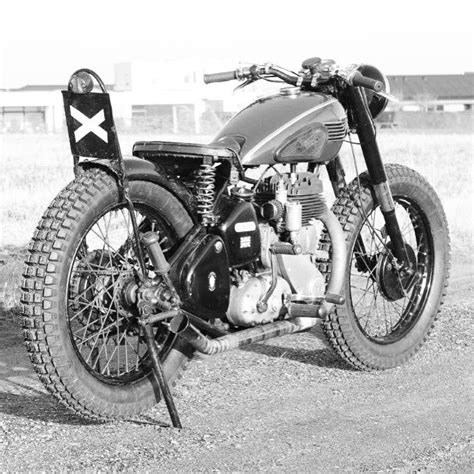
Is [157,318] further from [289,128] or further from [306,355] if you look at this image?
[306,355]

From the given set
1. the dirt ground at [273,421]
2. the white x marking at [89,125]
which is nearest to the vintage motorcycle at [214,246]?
A: the white x marking at [89,125]

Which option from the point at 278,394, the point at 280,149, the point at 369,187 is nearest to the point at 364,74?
the point at 369,187

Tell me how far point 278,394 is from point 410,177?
1.61 metres

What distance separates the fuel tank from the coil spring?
245mm

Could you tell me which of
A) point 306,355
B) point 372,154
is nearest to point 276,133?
point 372,154

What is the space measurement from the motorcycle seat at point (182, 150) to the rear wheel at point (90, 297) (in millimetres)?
208

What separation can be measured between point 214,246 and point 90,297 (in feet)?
2.04

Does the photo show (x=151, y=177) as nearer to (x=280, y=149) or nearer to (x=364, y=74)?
(x=280, y=149)

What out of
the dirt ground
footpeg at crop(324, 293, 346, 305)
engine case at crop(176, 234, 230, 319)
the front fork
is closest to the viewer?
the dirt ground

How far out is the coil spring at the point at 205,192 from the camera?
5.03 meters

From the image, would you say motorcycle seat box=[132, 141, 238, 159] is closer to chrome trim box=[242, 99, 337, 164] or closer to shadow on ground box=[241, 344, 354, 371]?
chrome trim box=[242, 99, 337, 164]

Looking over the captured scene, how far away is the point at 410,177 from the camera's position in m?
6.24

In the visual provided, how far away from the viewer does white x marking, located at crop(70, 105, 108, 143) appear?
181 inches

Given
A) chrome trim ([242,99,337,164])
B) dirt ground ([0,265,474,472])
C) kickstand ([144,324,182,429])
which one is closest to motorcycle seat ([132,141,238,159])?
chrome trim ([242,99,337,164])
